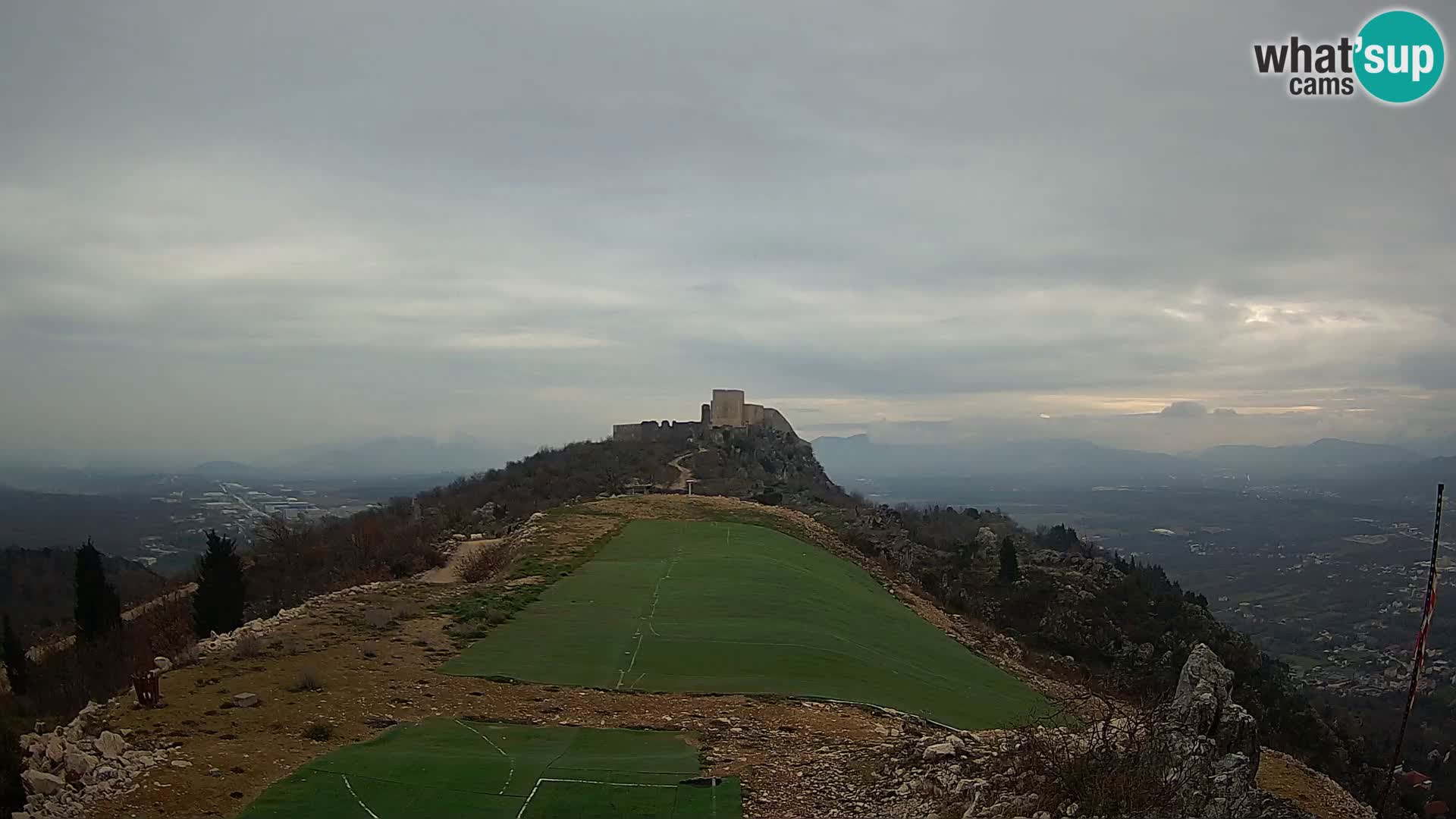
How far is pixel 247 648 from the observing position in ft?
47.4

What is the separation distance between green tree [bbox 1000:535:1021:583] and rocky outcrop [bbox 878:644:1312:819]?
36.2m

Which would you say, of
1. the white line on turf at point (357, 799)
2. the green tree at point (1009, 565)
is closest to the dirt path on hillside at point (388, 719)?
the white line on turf at point (357, 799)

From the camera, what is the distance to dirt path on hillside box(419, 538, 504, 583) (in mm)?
25453

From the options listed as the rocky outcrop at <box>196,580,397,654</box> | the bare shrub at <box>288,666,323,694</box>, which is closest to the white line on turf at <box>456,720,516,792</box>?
the bare shrub at <box>288,666,323,694</box>

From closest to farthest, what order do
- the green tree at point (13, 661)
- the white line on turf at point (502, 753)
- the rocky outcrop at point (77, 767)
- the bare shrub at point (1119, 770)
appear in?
the bare shrub at point (1119, 770) → the rocky outcrop at point (77, 767) → the white line on turf at point (502, 753) → the green tree at point (13, 661)

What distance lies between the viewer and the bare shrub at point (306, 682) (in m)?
12.6

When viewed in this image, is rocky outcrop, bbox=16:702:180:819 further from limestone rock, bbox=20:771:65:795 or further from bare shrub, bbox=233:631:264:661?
bare shrub, bbox=233:631:264:661

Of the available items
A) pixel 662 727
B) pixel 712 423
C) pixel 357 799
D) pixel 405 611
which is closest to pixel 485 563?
pixel 405 611

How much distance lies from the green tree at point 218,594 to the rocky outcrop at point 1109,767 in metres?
20.3

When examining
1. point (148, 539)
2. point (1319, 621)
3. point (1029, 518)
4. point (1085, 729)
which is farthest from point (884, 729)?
point (1029, 518)

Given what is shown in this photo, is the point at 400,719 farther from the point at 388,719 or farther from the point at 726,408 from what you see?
the point at 726,408

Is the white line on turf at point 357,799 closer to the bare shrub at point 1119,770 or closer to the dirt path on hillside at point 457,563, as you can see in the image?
the bare shrub at point 1119,770

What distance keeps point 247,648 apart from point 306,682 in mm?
2587

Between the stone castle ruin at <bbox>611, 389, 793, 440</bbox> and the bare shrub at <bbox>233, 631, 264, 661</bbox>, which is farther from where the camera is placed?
the stone castle ruin at <bbox>611, 389, 793, 440</bbox>
